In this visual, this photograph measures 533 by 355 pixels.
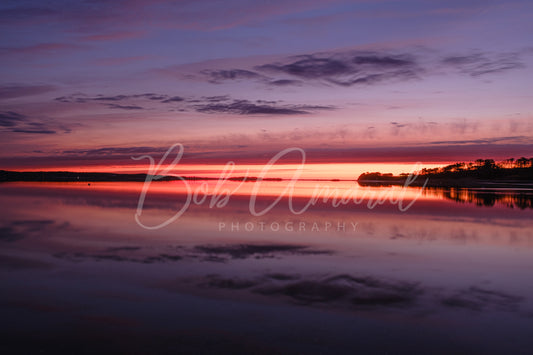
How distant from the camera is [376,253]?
36.6 ft

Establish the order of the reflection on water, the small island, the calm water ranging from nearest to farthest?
1. the calm water
2. the reflection on water
3. the small island

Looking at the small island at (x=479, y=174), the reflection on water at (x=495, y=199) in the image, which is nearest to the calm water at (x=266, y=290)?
the reflection on water at (x=495, y=199)

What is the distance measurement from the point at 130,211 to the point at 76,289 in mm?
13845

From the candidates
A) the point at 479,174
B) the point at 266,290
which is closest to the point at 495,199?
the point at 266,290

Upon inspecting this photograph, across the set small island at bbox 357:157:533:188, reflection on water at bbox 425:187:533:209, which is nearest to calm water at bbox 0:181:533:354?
reflection on water at bbox 425:187:533:209

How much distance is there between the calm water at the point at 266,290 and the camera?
5.61 m

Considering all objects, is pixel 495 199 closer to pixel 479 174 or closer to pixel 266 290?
pixel 266 290

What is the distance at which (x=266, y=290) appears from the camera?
7.75 meters

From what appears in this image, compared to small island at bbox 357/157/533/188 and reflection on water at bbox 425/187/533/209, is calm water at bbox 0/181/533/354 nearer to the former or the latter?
reflection on water at bbox 425/187/533/209

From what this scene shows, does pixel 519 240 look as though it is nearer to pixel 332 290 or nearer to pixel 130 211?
pixel 332 290

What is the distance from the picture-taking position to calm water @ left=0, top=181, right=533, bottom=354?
221 inches

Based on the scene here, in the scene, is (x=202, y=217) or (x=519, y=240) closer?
(x=519, y=240)

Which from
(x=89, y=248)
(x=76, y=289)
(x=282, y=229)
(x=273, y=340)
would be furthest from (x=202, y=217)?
(x=273, y=340)

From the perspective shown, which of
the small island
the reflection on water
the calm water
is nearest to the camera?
the calm water
